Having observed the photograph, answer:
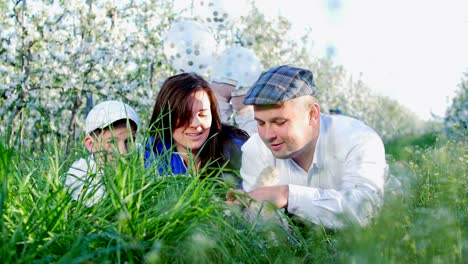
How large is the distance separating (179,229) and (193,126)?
160 cm

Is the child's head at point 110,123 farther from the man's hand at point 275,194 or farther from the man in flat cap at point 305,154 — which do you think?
the man's hand at point 275,194

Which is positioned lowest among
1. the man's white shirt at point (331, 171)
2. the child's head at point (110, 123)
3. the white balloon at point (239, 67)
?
the white balloon at point (239, 67)

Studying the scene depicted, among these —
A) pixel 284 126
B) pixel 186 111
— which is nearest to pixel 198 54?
pixel 186 111

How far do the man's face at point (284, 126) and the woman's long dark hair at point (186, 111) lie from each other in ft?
2.96

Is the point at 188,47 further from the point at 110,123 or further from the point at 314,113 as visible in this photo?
the point at 314,113

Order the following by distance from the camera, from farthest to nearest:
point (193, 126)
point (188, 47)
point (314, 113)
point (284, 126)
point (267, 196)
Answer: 1. point (188, 47)
2. point (193, 126)
3. point (314, 113)
4. point (284, 126)
5. point (267, 196)

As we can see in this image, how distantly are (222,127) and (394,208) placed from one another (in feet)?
8.58

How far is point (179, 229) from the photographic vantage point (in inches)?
90.8

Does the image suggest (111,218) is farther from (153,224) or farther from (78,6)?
(78,6)

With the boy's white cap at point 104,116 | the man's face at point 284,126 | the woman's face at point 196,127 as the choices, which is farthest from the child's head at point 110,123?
the man's face at point 284,126

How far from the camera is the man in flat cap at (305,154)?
2846mm

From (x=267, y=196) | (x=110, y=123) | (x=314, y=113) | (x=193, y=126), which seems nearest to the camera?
(x=267, y=196)

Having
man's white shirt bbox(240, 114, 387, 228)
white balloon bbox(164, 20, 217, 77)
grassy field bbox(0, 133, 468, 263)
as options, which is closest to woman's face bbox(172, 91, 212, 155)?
man's white shirt bbox(240, 114, 387, 228)

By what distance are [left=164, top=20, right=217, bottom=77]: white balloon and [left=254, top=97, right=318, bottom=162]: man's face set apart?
566cm
